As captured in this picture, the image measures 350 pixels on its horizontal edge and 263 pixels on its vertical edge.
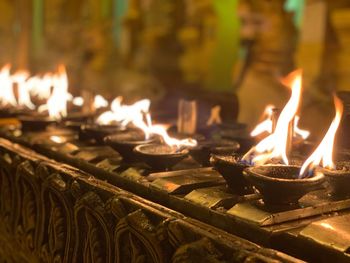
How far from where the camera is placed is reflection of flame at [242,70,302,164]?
2456 millimetres

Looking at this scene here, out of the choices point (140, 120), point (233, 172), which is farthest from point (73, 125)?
point (233, 172)

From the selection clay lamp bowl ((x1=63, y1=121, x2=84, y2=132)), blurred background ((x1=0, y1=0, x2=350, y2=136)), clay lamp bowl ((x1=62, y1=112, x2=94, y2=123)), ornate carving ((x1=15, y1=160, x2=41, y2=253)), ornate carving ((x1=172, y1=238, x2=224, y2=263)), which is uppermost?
blurred background ((x1=0, y1=0, x2=350, y2=136))

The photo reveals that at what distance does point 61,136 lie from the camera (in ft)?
12.5

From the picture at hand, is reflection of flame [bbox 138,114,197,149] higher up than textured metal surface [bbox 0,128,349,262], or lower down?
higher up

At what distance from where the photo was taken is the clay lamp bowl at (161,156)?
8.88ft

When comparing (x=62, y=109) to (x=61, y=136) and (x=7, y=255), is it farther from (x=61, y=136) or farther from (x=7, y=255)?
(x=7, y=255)

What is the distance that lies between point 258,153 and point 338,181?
1.37 feet

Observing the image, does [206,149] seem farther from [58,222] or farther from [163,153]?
[58,222]

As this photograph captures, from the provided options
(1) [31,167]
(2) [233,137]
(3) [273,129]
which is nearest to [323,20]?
(2) [233,137]

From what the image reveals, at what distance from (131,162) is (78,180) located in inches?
13.5

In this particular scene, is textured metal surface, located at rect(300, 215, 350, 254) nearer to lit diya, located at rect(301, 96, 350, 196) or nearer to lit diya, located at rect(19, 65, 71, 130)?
lit diya, located at rect(301, 96, 350, 196)

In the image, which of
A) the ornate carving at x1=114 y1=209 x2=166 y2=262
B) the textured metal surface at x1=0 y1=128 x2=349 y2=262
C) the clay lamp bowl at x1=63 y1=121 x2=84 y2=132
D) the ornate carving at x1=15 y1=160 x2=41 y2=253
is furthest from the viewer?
the clay lamp bowl at x1=63 y1=121 x2=84 y2=132

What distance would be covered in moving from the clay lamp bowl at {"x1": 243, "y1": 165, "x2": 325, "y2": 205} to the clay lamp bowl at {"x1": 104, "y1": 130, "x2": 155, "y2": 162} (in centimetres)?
89

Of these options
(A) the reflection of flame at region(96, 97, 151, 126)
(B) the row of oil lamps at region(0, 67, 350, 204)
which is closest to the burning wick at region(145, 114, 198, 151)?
(B) the row of oil lamps at region(0, 67, 350, 204)
